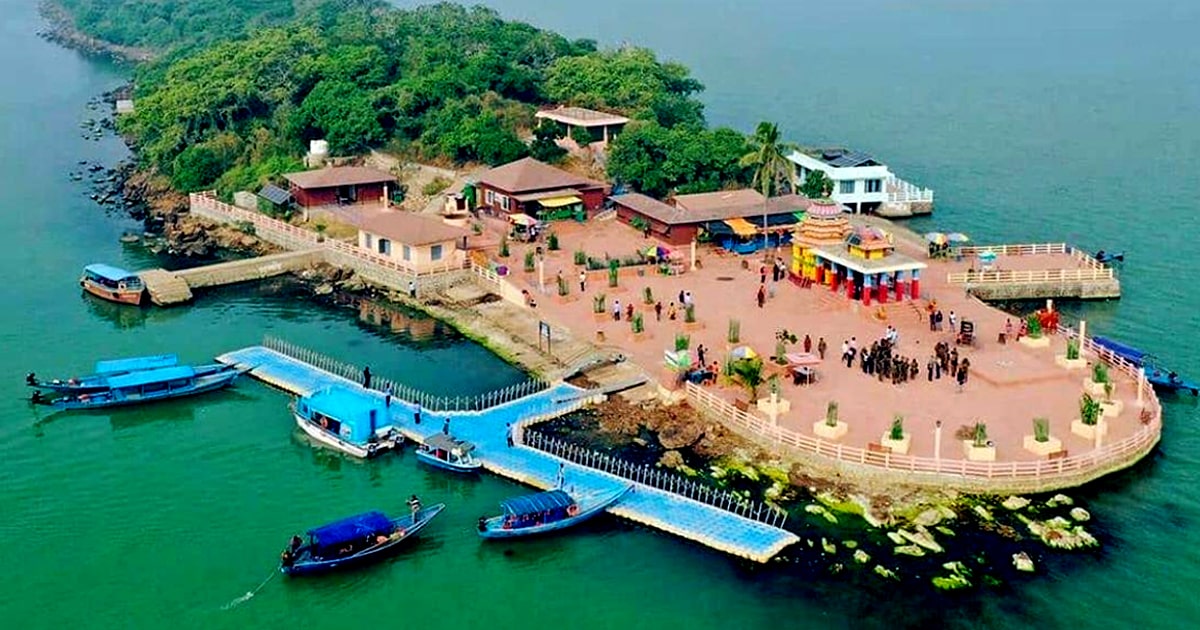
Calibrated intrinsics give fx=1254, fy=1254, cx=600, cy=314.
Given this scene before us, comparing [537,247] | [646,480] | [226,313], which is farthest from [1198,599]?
[226,313]

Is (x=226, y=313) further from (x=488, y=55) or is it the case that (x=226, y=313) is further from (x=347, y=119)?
(x=488, y=55)

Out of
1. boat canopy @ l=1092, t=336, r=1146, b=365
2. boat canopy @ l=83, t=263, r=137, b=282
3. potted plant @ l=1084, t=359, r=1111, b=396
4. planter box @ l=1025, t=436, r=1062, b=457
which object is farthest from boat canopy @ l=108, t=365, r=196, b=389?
boat canopy @ l=1092, t=336, r=1146, b=365

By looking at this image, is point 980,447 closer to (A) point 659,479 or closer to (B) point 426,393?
(A) point 659,479

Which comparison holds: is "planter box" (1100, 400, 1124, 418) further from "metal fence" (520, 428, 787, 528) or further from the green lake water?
"metal fence" (520, 428, 787, 528)

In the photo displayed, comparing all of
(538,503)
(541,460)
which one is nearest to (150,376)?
(541,460)

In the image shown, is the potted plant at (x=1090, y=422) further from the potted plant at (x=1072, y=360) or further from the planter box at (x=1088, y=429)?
the potted plant at (x=1072, y=360)

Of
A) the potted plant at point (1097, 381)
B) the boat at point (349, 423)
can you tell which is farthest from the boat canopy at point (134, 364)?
the potted plant at point (1097, 381)
